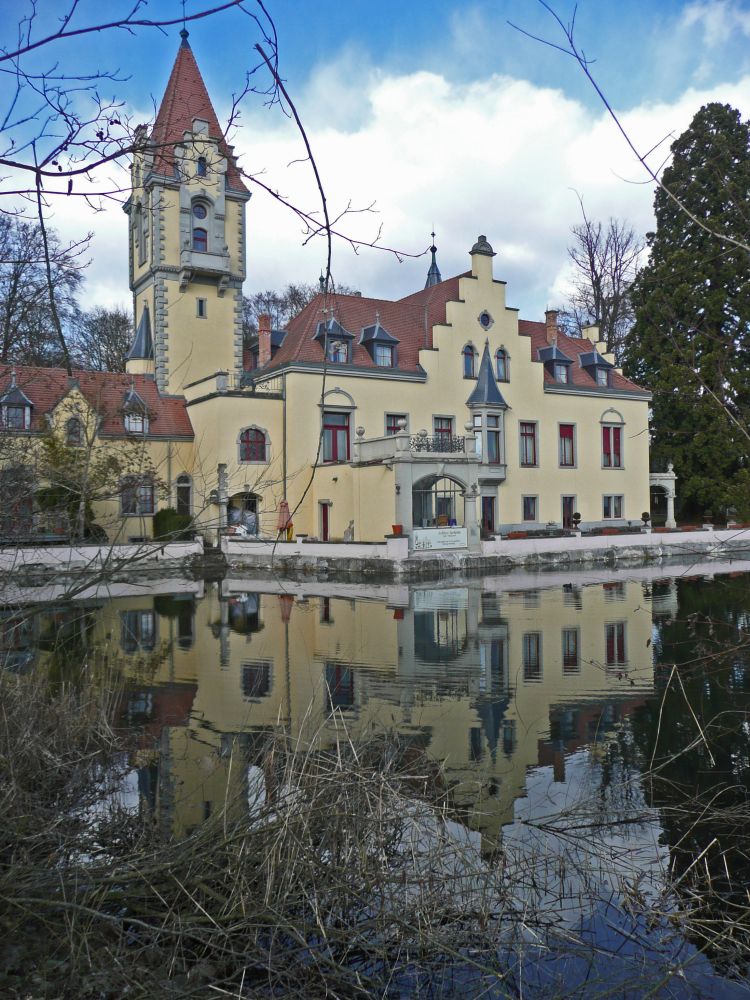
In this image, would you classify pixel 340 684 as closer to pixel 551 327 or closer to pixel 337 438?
pixel 337 438

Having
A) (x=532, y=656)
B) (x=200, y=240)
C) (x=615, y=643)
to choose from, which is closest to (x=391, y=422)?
(x=200, y=240)

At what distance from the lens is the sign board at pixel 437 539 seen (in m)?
25.6

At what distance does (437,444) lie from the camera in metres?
28.2

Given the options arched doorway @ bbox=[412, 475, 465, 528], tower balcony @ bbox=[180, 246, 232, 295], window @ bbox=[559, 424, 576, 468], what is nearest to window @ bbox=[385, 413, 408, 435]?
arched doorway @ bbox=[412, 475, 465, 528]

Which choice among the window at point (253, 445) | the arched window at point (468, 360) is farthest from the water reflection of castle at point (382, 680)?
the arched window at point (468, 360)

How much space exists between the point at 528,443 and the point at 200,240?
52.0 ft

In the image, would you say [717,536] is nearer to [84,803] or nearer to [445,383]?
[445,383]

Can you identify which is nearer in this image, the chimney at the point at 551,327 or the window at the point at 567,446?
the window at the point at 567,446

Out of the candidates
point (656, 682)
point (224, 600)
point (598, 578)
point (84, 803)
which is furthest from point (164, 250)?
point (84, 803)

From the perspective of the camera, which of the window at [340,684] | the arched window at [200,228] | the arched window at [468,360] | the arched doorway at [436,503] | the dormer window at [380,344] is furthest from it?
the arched window at [468,360]

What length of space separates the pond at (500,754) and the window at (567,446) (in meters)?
20.9

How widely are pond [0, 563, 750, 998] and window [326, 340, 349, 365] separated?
16.8 metres

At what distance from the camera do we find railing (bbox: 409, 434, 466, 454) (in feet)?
90.5

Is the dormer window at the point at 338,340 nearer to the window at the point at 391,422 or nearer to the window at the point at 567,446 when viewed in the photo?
the window at the point at 391,422
